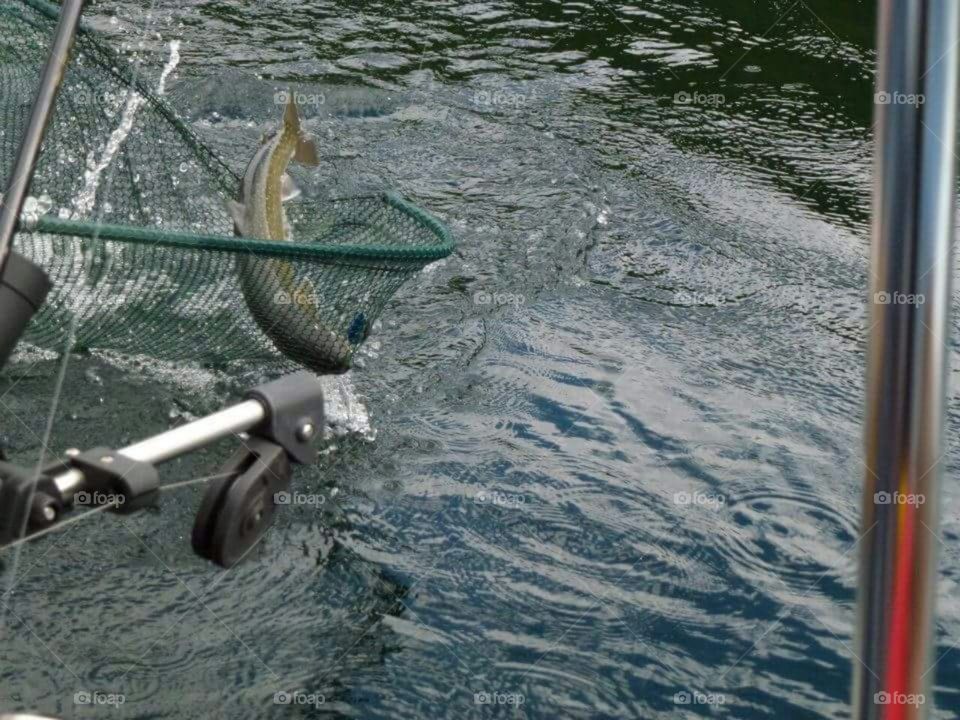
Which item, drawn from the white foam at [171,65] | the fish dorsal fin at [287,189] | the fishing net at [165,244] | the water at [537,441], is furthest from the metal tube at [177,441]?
the white foam at [171,65]

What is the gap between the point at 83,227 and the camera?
315 centimetres

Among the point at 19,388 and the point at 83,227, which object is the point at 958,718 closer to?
the point at 83,227

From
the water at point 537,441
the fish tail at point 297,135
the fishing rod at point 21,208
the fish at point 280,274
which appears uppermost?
the fishing rod at point 21,208

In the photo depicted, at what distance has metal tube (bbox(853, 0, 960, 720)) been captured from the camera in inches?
22.1

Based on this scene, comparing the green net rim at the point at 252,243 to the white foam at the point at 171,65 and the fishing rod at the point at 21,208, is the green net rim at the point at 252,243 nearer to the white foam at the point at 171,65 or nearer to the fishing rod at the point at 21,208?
the fishing rod at the point at 21,208

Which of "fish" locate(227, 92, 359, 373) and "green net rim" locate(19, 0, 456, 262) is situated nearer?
"green net rim" locate(19, 0, 456, 262)

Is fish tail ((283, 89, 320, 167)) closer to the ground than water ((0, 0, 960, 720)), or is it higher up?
higher up

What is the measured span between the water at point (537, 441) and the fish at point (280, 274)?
0.37 m

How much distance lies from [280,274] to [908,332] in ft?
10.9

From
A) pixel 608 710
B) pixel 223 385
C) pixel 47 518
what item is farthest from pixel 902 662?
pixel 223 385

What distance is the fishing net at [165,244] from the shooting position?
A: 3.54 meters

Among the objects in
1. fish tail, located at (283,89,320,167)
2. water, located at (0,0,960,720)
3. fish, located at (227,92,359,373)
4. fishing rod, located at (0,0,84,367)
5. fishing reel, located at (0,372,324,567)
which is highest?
fishing rod, located at (0,0,84,367)

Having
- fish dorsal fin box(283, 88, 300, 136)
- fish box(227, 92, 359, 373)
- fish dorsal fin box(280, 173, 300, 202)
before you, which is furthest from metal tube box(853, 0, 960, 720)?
fish dorsal fin box(283, 88, 300, 136)

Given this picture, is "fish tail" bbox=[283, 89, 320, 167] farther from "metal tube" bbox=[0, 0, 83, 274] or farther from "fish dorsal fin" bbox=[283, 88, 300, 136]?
"metal tube" bbox=[0, 0, 83, 274]
